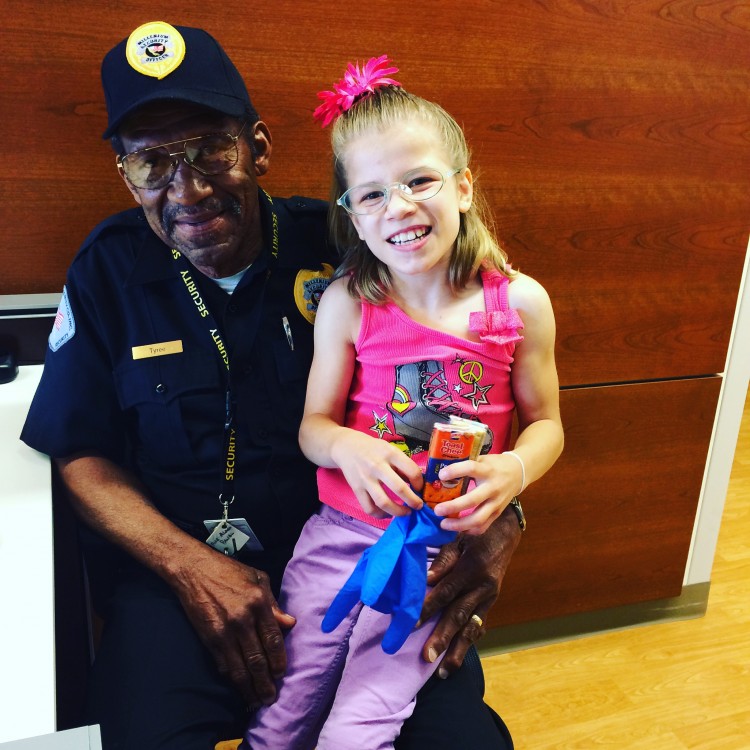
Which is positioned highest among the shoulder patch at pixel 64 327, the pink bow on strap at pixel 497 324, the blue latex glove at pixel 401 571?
the pink bow on strap at pixel 497 324

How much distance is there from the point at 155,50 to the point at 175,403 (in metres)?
0.66

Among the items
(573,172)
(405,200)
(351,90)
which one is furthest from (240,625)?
(573,172)

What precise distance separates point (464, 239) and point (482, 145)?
54cm

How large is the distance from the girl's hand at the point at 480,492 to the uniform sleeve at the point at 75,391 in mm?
741

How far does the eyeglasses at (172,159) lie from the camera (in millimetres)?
1312

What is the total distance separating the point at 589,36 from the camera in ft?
5.73

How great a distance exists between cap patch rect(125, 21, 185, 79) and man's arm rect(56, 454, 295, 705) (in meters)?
0.75

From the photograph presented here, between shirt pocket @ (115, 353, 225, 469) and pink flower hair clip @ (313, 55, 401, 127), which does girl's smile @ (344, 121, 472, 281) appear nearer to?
pink flower hair clip @ (313, 55, 401, 127)

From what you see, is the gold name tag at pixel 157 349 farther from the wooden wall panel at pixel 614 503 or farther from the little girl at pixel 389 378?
the wooden wall panel at pixel 614 503

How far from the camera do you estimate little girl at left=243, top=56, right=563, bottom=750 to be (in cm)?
118

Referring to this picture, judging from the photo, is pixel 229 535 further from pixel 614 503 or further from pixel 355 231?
pixel 614 503

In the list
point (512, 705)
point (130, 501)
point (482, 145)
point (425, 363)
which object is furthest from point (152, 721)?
point (482, 145)

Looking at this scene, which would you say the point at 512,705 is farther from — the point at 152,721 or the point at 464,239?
the point at 464,239

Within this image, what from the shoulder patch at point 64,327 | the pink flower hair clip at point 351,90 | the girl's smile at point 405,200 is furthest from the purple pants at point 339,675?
the pink flower hair clip at point 351,90
